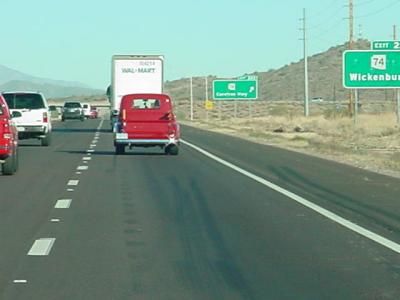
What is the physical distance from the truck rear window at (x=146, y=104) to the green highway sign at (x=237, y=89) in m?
46.5

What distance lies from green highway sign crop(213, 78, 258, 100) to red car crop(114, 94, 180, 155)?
4745cm

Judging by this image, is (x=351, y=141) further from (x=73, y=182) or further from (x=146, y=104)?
(x=73, y=182)

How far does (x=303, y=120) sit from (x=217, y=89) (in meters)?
6.92

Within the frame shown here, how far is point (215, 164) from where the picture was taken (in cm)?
2978

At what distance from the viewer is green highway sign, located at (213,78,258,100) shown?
81.1m

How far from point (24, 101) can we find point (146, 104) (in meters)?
6.81

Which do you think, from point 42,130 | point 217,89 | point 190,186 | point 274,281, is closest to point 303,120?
point 217,89

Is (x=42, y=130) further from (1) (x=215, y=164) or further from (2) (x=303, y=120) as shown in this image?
(2) (x=303, y=120)

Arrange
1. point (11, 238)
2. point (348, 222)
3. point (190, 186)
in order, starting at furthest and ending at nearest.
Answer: point (190, 186)
point (348, 222)
point (11, 238)

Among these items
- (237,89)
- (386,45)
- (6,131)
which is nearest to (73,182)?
(6,131)

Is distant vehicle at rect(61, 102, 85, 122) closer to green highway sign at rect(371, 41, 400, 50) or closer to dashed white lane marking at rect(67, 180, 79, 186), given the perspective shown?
green highway sign at rect(371, 41, 400, 50)

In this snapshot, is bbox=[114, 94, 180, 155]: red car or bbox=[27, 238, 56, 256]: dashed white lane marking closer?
bbox=[27, 238, 56, 256]: dashed white lane marking

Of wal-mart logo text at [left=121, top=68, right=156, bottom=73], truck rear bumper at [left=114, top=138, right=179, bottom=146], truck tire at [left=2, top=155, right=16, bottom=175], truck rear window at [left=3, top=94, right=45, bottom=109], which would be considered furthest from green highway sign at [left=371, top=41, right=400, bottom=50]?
truck tire at [left=2, top=155, right=16, bottom=175]

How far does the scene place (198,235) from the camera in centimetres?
1417
